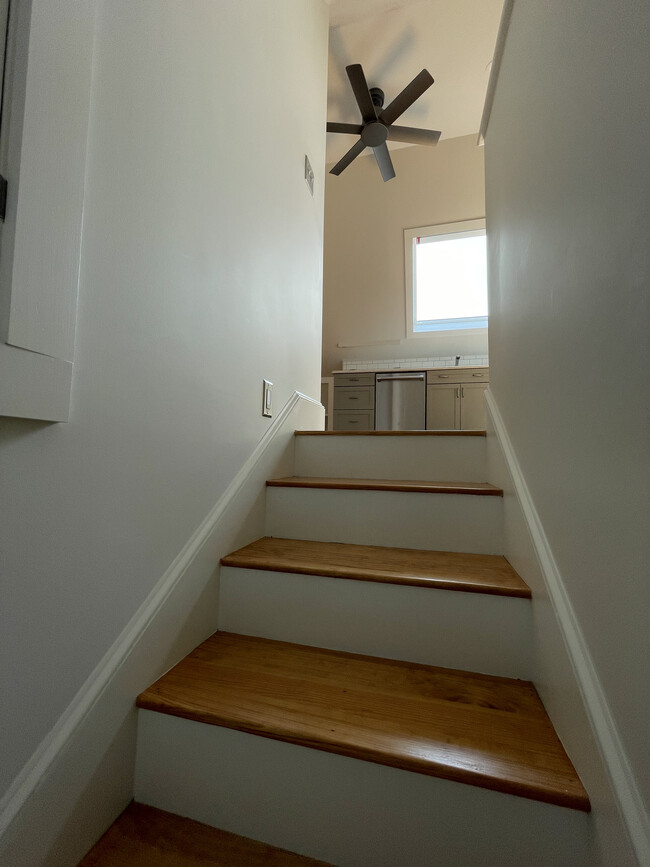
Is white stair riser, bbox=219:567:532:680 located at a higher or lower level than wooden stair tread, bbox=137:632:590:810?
higher

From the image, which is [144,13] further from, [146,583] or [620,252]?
[146,583]

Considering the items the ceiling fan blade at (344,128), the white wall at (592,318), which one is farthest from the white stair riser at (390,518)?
the ceiling fan blade at (344,128)

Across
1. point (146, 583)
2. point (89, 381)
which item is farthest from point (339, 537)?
point (89, 381)

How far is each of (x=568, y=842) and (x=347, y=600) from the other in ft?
1.77

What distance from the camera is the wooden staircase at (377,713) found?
64 centimetres

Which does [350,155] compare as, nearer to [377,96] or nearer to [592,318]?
[377,96]

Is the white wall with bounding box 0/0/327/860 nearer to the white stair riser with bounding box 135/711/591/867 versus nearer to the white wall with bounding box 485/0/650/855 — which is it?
the white stair riser with bounding box 135/711/591/867

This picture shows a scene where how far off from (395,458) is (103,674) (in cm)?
115

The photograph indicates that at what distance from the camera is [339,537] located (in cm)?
130

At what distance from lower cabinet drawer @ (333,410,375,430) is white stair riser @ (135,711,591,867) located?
3.43m

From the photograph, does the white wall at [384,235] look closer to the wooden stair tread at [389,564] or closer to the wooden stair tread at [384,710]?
the wooden stair tread at [389,564]

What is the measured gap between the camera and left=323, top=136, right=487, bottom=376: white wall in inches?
170

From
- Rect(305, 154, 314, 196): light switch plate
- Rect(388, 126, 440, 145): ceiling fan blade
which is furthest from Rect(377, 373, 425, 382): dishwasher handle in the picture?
Rect(305, 154, 314, 196): light switch plate

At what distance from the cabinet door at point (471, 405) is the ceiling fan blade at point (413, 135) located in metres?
2.18
